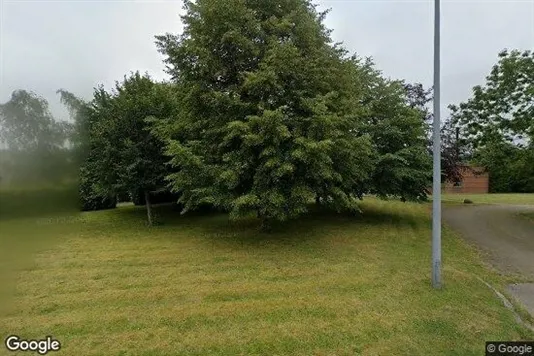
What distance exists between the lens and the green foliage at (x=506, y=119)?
55.6ft

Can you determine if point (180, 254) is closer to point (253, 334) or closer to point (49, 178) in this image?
point (253, 334)

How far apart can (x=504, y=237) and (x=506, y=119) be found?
680 centimetres

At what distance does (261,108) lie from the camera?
404 inches

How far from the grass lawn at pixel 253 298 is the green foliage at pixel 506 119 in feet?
23.9

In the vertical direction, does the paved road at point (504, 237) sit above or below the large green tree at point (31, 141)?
below

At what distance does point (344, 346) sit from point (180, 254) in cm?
656

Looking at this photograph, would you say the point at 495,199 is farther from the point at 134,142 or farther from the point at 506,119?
the point at 134,142

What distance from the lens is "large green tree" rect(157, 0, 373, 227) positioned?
10.2 meters

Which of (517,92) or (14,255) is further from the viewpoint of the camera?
(517,92)

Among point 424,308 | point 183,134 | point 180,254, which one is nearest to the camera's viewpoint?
point 424,308

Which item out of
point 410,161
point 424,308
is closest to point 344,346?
point 424,308

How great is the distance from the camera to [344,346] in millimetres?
5461

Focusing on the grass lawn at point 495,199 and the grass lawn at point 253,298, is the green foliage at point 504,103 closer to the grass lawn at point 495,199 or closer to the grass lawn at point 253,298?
the grass lawn at point 253,298

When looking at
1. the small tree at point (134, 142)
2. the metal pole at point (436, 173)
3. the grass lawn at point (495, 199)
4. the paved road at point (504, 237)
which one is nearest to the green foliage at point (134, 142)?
the small tree at point (134, 142)
